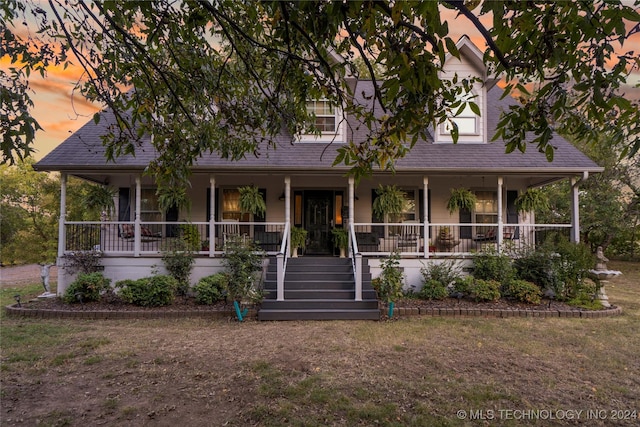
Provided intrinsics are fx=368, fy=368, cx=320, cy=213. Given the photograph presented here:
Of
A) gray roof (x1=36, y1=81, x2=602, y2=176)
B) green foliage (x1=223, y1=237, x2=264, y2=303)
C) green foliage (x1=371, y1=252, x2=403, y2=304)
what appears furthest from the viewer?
gray roof (x1=36, y1=81, x2=602, y2=176)

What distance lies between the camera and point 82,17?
474cm

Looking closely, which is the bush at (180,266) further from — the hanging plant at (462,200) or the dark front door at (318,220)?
the hanging plant at (462,200)

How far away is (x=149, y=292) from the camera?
8945mm

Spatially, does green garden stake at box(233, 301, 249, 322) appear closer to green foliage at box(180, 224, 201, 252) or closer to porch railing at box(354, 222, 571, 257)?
green foliage at box(180, 224, 201, 252)

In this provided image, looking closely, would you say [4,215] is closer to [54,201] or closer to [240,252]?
[54,201]

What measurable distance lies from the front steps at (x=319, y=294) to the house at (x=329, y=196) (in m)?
0.55

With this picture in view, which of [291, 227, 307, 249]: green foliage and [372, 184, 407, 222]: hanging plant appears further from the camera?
[291, 227, 307, 249]: green foliage

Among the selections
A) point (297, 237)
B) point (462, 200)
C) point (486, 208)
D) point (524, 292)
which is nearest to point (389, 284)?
point (524, 292)

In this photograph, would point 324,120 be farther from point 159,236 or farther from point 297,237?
point 159,236

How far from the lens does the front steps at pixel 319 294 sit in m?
8.12

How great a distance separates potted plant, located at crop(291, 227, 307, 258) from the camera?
11.5 metres

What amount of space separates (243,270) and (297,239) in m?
2.84

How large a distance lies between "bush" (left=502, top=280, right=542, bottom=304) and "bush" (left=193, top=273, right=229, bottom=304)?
7.14 m

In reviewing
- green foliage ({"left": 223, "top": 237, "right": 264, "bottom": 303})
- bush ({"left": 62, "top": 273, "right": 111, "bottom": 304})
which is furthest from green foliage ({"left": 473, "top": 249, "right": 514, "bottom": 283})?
bush ({"left": 62, "top": 273, "right": 111, "bottom": 304})
